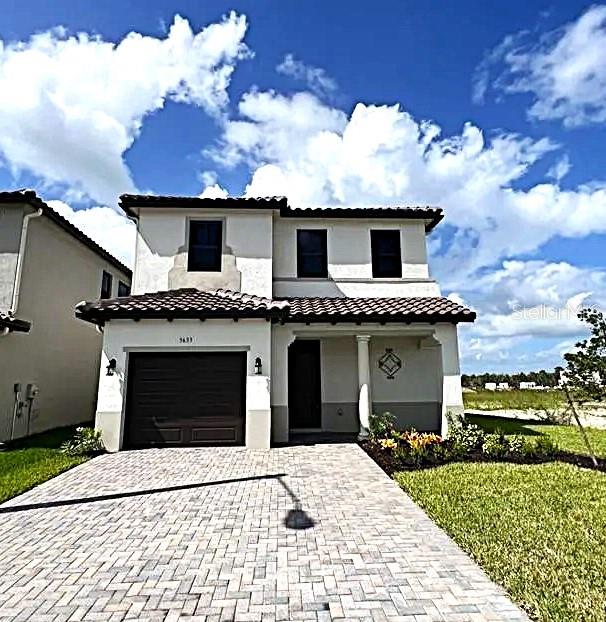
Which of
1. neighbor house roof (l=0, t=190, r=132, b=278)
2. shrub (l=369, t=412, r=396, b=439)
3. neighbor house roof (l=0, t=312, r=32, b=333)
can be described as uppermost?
neighbor house roof (l=0, t=190, r=132, b=278)

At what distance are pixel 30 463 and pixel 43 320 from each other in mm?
6692

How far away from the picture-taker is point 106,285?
20281mm

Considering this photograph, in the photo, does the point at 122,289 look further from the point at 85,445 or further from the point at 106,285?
the point at 85,445

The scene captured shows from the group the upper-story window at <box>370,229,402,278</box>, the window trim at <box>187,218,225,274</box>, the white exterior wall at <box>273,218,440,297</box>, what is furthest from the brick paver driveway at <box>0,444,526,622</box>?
the upper-story window at <box>370,229,402,278</box>

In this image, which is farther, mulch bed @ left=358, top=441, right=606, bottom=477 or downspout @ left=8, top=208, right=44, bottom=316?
downspout @ left=8, top=208, right=44, bottom=316

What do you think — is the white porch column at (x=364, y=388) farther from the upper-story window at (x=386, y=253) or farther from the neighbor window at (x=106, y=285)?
the neighbor window at (x=106, y=285)

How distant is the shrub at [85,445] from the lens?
11125 millimetres

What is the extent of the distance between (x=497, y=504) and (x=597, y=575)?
2467 millimetres

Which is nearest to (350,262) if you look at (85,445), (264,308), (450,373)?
(264,308)

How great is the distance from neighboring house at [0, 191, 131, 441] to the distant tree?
15641 mm

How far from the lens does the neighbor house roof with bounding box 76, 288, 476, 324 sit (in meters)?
12.0

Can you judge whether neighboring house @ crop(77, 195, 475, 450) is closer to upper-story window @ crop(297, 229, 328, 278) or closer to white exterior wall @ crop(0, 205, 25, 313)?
upper-story window @ crop(297, 229, 328, 278)

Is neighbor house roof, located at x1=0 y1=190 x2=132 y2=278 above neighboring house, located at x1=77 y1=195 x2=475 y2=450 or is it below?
above

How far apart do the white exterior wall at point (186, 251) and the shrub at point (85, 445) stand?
503 cm
